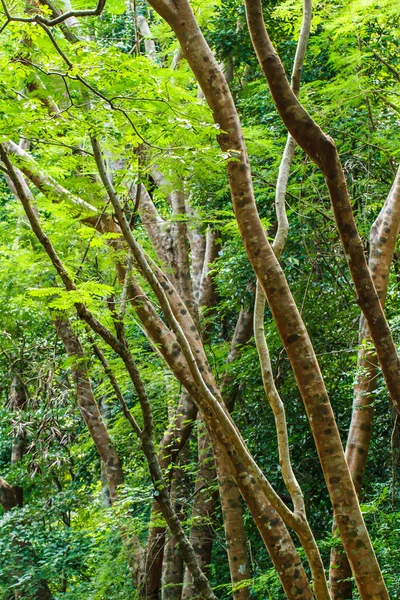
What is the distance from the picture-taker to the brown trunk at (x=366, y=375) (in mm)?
5797

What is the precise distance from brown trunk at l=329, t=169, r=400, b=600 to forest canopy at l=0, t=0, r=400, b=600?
19 mm

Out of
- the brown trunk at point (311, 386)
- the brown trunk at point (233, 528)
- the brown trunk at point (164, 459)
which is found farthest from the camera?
the brown trunk at point (164, 459)

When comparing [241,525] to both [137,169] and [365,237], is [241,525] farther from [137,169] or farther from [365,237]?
[137,169]

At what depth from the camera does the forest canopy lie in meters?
4.53

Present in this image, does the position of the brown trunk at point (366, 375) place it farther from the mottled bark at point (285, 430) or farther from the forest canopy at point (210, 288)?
the mottled bark at point (285, 430)

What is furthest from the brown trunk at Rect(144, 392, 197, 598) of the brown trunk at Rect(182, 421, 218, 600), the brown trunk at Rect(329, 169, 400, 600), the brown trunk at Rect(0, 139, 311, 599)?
the brown trunk at Rect(0, 139, 311, 599)

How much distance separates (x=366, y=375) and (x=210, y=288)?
15.8 ft

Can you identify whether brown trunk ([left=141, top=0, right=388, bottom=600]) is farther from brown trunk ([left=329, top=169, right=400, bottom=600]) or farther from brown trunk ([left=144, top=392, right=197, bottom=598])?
brown trunk ([left=144, top=392, right=197, bottom=598])

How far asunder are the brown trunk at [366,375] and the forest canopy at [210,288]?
0.06 feet

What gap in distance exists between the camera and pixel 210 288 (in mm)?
10875

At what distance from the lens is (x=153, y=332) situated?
621 cm

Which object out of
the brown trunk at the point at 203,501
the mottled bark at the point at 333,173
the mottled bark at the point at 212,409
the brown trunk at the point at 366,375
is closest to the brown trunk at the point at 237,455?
the mottled bark at the point at 212,409

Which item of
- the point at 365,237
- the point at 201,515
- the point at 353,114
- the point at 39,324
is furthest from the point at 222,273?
the point at 39,324

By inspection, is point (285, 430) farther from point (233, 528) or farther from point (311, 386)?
point (233, 528)
